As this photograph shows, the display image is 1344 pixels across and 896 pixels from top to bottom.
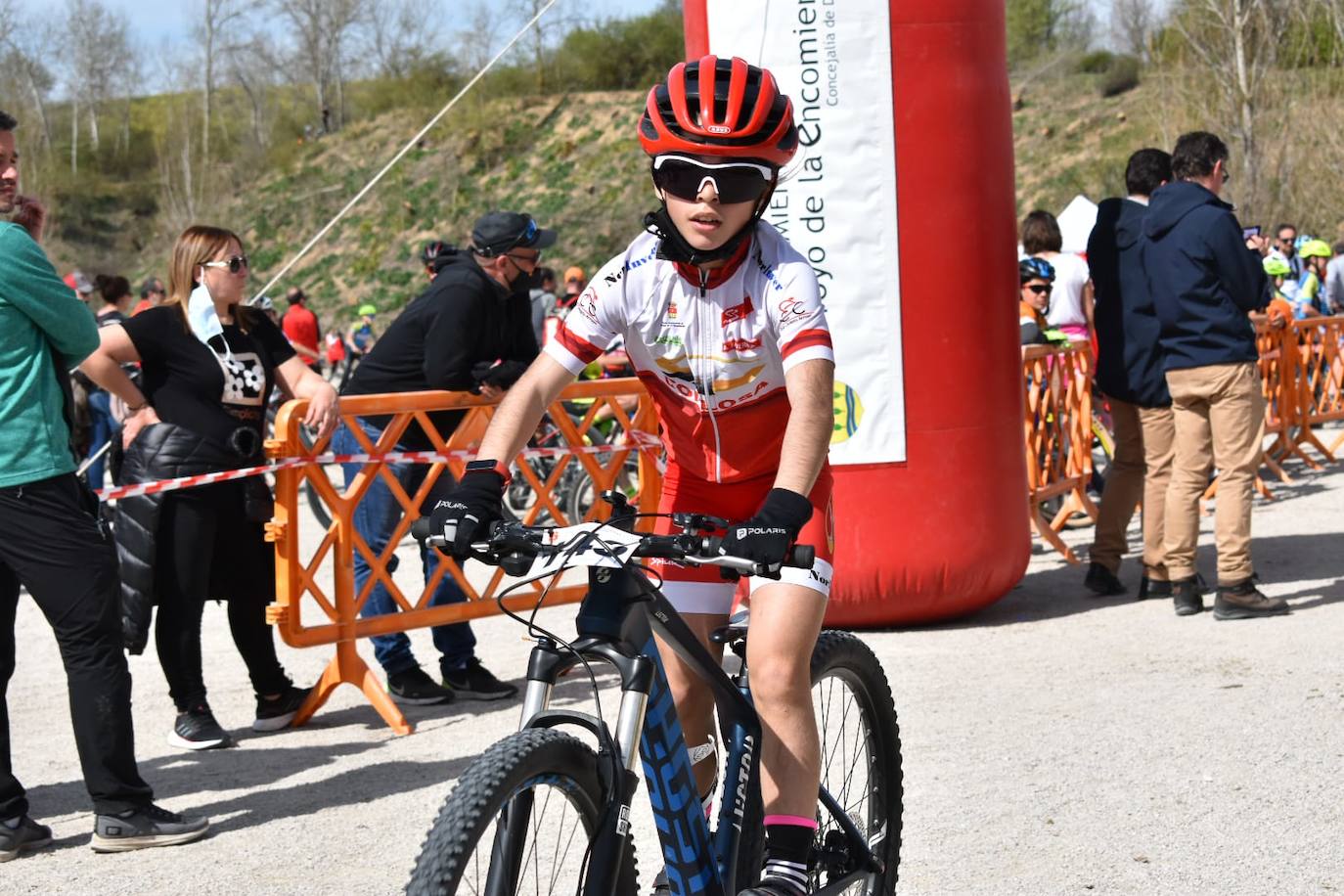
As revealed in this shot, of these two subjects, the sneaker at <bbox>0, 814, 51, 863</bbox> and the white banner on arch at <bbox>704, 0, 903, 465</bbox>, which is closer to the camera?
the sneaker at <bbox>0, 814, 51, 863</bbox>

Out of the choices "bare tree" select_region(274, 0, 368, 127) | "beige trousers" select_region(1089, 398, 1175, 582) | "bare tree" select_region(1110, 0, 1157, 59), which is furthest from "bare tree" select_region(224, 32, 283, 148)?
"beige trousers" select_region(1089, 398, 1175, 582)

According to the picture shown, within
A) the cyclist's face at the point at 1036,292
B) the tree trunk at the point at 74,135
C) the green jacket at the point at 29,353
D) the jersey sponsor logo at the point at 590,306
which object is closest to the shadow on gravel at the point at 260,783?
the green jacket at the point at 29,353

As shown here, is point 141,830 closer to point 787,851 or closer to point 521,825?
point 787,851

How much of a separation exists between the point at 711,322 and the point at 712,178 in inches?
12.5

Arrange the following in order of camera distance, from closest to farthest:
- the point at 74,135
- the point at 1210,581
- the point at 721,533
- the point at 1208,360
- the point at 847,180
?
the point at 721,533 → the point at 847,180 → the point at 1208,360 → the point at 1210,581 → the point at 74,135

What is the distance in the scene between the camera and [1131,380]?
8.45 meters

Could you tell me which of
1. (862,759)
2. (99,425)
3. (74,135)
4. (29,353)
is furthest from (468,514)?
(74,135)

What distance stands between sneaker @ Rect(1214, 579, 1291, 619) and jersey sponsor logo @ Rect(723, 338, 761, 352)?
5244 millimetres

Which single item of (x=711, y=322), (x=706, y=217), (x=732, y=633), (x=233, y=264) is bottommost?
(x=732, y=633)

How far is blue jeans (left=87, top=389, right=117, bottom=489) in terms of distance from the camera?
45.3ft

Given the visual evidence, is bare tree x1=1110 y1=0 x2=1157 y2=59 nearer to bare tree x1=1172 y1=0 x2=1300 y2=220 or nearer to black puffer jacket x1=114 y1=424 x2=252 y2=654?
bare tree x1=1172 y1=0 x2=1300 y2=220

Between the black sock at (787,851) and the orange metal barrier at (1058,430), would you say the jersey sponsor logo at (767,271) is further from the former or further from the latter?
the orange metal barrier at (1058,430)

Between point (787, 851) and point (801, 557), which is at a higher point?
point (801, 557)

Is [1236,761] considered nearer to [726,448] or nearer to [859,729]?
[859,729]
